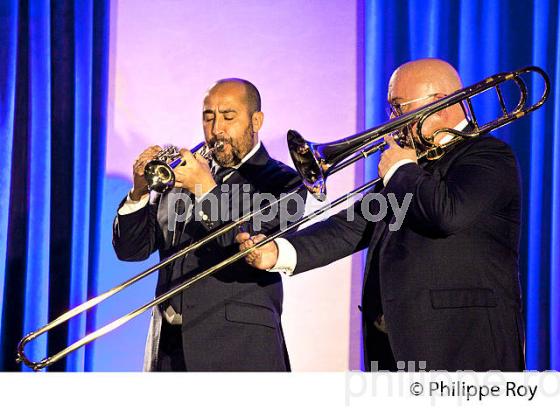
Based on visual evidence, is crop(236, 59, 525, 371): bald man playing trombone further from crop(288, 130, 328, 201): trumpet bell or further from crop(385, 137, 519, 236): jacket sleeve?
crop(288, 130, 328, 201): trumpet bell

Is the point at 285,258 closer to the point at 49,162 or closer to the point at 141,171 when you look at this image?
the point at 141,171

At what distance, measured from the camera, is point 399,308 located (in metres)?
1.99

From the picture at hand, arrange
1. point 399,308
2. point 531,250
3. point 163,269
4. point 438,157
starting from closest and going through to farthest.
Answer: point 399,308, point 438,157, point 163,269, point 531,250

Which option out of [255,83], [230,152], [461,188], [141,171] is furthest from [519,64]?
[141,171]

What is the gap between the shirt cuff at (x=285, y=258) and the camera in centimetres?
221

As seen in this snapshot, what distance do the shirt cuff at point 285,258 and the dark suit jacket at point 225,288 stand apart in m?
0.23

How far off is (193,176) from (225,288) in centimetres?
35

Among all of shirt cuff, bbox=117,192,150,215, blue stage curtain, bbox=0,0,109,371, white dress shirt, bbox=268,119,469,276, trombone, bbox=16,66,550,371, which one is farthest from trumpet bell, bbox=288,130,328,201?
blue stage curtain, bbox=0,0,109,371

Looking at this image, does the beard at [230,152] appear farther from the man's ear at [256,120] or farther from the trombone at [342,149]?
the trombone at [342,149]

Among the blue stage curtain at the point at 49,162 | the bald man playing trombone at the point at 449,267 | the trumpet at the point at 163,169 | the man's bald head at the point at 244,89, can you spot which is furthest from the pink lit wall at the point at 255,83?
the bald man playing trombone at the point at 449,267

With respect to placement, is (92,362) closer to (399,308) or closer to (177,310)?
(177,310)

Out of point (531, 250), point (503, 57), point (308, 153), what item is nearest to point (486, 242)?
point (308, 153)

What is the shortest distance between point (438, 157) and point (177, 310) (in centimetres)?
89

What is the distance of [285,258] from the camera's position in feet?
7.25
